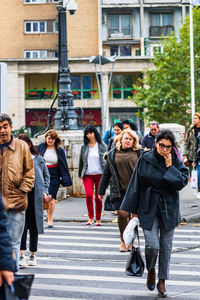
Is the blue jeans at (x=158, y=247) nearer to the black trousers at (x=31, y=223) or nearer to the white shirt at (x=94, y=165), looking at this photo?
the black trousers at (x=31, y=223)

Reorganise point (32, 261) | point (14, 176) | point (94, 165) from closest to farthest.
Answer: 1. point (14, 176)
2. point (32, 261)
3. point (94, 165)

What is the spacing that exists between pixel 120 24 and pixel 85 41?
3624 millimetres

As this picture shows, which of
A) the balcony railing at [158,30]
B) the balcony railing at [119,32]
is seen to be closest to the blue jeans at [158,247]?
the balcony railing at [119,32]

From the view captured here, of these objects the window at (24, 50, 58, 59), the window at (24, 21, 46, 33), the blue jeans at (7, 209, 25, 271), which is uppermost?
the window at (24, 21, 46, 33)

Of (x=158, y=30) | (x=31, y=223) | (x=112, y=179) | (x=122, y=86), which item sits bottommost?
(x=31, y=223)

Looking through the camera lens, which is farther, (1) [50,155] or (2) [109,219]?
(2) [109,219]

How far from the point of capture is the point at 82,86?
60344 mm

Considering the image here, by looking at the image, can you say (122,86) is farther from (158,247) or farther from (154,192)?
(158,247)

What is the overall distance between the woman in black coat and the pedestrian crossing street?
0.40 metres

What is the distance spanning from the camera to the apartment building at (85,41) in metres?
58.5

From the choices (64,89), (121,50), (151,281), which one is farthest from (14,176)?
(121,50)

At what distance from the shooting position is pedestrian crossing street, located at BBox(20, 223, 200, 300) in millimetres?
7750

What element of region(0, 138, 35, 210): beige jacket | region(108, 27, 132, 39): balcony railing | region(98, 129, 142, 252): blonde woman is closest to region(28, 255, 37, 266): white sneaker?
region(98, 129, 142, 252): blonde woman

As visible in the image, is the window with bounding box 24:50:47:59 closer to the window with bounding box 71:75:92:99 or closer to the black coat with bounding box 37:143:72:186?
the window with bounding box 71:75:92:99
